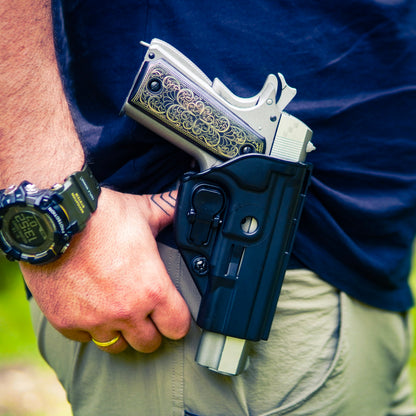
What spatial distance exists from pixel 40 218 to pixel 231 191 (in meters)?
0.44

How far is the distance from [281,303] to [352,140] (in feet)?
1.55

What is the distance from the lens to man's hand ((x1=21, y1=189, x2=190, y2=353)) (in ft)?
3.35

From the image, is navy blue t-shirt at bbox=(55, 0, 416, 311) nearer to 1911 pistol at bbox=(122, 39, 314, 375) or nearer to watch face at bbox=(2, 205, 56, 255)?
1911 pistol at bbox=(122, 39, 314, 375)

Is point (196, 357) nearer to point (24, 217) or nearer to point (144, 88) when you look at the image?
point (24, 217)

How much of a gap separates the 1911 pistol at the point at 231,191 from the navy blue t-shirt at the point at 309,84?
0.09 meters

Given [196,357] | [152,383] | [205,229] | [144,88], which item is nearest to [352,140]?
[205,229]

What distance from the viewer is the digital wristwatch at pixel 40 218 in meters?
0.98

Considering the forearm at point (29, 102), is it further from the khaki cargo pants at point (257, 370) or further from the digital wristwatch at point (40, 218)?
the khaki cargo pants at point (257, 370)

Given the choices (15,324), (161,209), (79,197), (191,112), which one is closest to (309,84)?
(191,112)

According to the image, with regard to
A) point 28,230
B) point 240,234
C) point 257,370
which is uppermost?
point 240,234

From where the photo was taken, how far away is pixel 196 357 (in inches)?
44.8

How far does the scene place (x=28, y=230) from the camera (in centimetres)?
101

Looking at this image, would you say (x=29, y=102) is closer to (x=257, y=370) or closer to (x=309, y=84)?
(x=309, y=84)

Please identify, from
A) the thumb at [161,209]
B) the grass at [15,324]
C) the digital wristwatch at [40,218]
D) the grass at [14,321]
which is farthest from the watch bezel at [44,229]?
the grass at [14,321]
